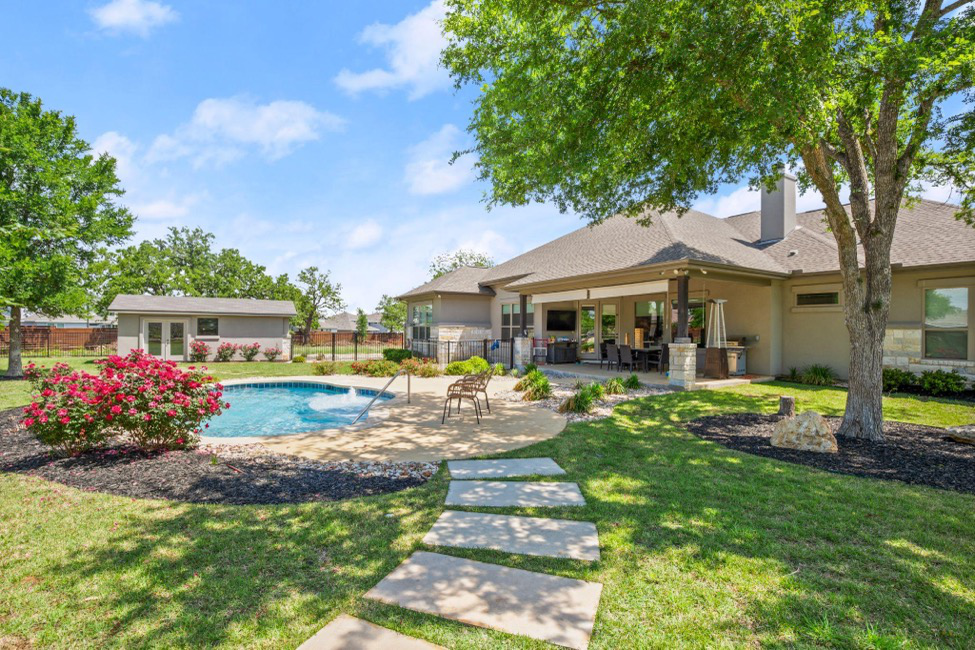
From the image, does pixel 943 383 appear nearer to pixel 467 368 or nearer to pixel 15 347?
pixel 467 368

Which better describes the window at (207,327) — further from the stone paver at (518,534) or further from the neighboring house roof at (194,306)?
the stone paver at (518,534)

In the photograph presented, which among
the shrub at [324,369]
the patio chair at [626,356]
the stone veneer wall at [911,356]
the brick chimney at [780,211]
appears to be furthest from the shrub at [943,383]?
the shrub at [324,369]

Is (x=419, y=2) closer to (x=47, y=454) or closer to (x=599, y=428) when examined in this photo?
(x=599, y=428)

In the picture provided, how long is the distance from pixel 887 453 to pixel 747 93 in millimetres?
5154

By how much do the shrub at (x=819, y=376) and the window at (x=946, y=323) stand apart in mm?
2001

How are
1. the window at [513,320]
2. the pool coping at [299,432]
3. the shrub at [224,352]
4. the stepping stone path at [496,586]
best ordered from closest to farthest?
1. the stepping stone path at [496,586]
2. the pool coping at [299,432]
3. the window at [513,320]
4. the shrub at [224,352]

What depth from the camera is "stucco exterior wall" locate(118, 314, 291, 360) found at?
825 inches

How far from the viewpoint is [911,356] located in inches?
448

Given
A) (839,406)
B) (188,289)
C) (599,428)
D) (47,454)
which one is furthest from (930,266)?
(188,289)

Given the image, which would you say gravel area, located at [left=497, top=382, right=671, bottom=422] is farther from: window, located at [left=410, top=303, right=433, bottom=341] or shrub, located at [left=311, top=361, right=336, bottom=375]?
window, located at [left=410, top=303, right=433, bottom=341]

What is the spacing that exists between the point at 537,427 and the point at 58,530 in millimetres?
5689

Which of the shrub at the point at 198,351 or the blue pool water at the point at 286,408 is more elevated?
the shrub at the point at 198,351

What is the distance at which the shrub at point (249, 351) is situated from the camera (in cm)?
2258

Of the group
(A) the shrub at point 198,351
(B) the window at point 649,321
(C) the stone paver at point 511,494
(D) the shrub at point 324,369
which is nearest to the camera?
(C) the stone paver at point 511,494
